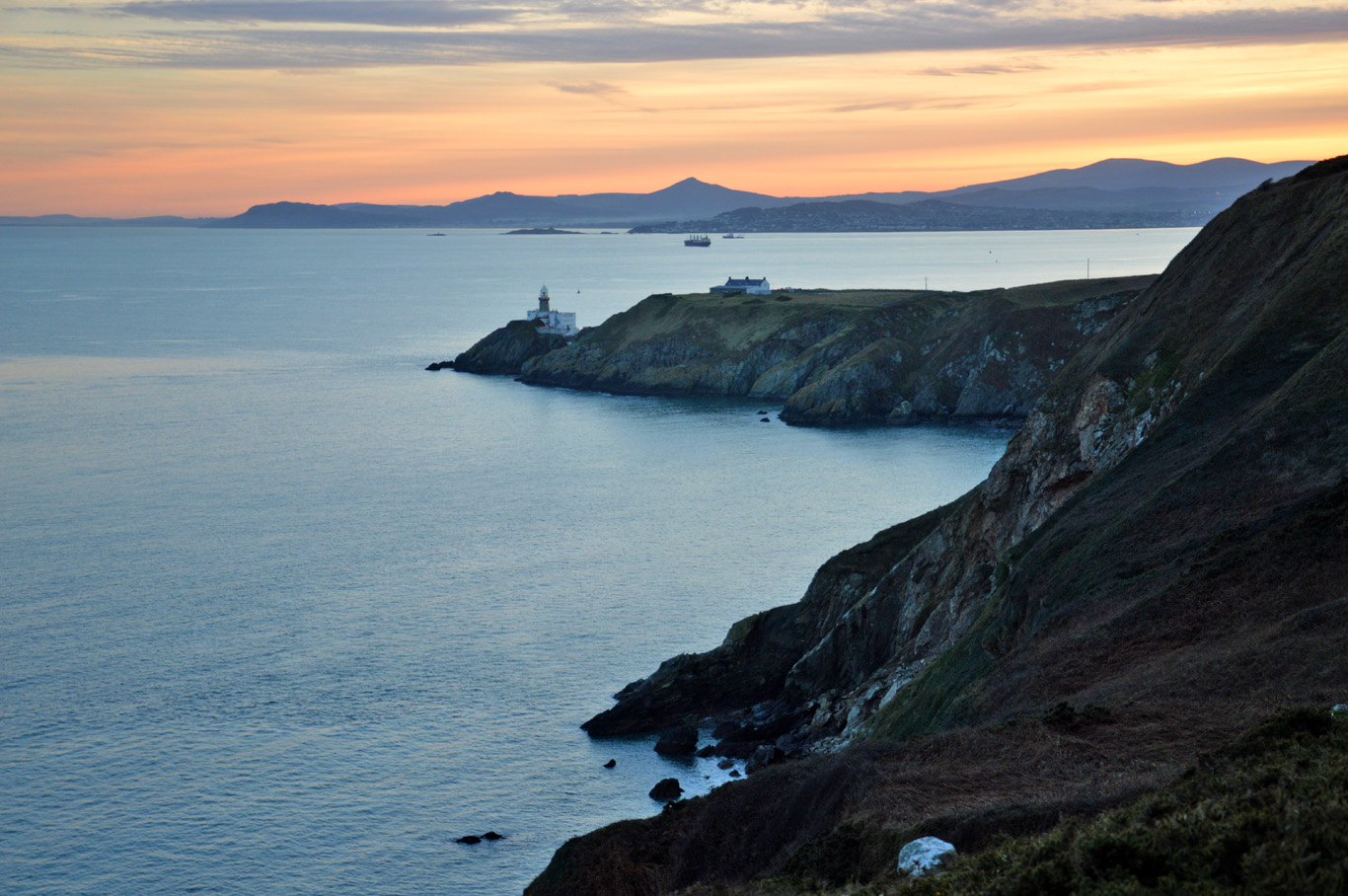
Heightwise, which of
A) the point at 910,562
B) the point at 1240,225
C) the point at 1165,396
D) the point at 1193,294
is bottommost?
the point at 910,562

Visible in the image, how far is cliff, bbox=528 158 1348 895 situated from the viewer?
23.8 m

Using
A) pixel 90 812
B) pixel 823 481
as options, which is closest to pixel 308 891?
pixel 90 812

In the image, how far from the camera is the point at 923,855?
1936 centimetres

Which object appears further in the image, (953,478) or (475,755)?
(953,478)

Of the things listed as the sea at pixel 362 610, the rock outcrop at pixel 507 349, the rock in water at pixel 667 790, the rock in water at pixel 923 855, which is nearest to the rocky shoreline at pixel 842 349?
the rock outcrop at pixel 507 349

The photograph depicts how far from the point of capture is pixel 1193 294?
175 ft

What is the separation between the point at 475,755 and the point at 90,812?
14.6m

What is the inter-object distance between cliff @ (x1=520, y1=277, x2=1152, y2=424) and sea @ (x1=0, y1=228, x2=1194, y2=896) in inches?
347

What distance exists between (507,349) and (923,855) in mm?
161233

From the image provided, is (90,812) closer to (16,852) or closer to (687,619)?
(16,852)

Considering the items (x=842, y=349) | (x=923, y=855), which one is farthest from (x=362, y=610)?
(x=842, y=349)

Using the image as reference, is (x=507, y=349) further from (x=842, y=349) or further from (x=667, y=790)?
(x=667, y=790)

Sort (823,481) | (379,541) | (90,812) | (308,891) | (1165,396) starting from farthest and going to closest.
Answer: (823,481) < (379,541) < (1165,396) < (90,812) < (308,891)

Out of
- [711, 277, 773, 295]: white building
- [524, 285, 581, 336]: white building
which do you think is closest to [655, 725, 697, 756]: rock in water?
[524, 285, 581, 336]: white building
